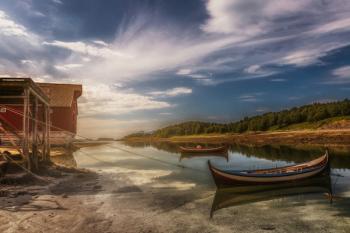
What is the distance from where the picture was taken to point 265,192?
66.2 feet

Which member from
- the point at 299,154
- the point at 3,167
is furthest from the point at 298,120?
the point at 3,167

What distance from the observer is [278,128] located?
327ft

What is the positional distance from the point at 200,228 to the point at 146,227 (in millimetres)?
2210

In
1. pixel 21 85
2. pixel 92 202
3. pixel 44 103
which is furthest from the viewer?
pixel 44 103

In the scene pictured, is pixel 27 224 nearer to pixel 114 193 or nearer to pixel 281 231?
pixel 114 193

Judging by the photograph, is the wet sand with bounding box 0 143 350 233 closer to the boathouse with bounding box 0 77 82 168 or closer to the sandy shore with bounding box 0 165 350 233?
the sandy shore with bounding box 0 165 350 233

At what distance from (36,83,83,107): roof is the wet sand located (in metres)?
30.2

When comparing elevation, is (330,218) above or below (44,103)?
below

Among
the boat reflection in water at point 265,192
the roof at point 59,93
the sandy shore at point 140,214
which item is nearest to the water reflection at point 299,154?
the boat reflection in water at point 265,192

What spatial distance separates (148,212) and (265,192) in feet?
28.5

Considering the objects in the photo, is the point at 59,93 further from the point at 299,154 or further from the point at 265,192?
the point at 265,192

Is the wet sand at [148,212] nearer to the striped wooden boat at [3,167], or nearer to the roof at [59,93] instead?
the striped wooden boat at [3,167]

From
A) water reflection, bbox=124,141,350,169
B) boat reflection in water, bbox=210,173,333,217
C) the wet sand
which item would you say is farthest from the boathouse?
water reflection, bbox=124,141,350,169

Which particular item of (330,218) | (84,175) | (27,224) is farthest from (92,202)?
(330,218)
